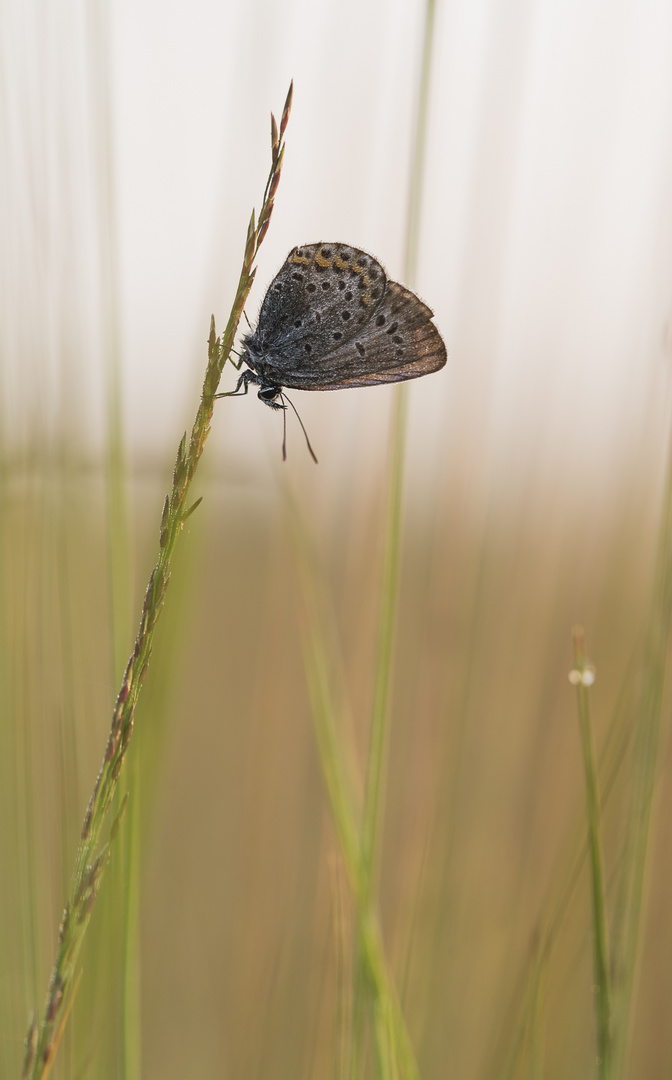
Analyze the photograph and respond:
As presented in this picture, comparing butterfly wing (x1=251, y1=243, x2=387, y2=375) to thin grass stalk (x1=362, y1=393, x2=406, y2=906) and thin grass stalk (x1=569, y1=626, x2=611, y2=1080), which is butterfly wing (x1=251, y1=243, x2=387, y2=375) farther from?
thin grass stalk (x1=569, y1=626, x2=611, y2=1080)

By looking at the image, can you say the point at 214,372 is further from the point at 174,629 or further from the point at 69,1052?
the point at 69,1052

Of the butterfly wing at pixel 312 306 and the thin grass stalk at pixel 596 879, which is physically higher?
the butterfly wing at pixel 312 306

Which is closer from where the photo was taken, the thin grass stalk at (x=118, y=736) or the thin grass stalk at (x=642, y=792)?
the thin grass stalk at (x=118, y=736)

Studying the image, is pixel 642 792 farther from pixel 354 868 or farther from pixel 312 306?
pixel 312 306

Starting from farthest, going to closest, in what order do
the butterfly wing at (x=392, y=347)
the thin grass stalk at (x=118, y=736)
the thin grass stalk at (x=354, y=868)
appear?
the butterfly wing at (x=392, y=347), the thin grass stalk at (x=354, y=868), the thin grass stalk at (x=118, y=736)

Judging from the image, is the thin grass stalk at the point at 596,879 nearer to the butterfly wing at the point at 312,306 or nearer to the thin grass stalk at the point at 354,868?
the thin grass stalk at the point at 354,868

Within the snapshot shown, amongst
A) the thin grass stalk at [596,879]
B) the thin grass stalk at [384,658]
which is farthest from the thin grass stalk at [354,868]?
the thin grass stalk at [596,879]
